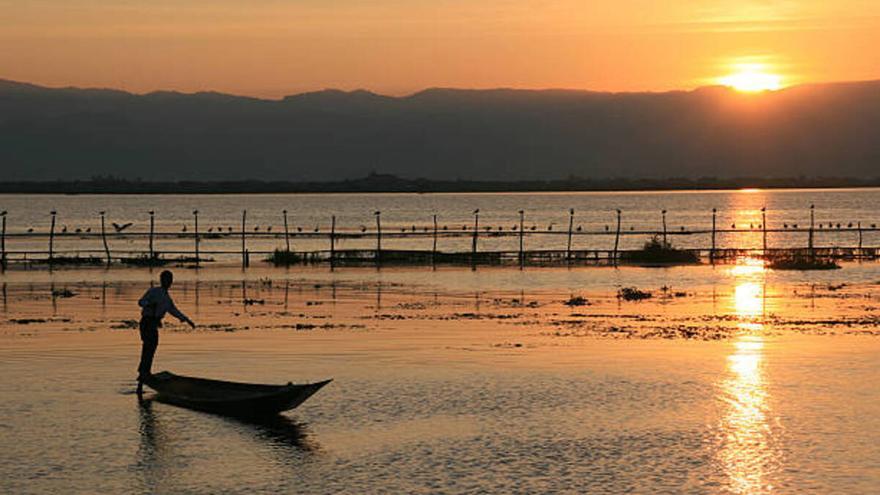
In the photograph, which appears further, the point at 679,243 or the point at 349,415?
the point at 679,243

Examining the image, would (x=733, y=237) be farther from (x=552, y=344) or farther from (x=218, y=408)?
(x=218, y=408)

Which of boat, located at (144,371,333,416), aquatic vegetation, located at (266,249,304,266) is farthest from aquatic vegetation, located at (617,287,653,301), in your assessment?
aquatic vegetation, located at (266,249,304,266)

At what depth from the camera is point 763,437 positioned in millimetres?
18469

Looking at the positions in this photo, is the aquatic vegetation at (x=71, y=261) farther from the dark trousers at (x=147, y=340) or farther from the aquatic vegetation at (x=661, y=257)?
the dark trousers at (x=147, y=340)

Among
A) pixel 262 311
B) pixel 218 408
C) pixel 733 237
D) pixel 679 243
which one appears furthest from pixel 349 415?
pixel 733 237

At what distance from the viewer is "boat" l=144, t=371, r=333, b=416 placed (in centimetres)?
1972

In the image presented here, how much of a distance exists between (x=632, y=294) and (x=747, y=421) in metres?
24.2

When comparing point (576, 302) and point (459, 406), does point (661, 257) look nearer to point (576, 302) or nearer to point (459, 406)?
point (576, 302)

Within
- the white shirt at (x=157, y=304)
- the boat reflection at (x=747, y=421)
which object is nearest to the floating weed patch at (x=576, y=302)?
the boat reflection at (x=747, y=421)

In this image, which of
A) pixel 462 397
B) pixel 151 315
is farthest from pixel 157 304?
pixel 462 397

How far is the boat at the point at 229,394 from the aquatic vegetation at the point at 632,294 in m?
23.8

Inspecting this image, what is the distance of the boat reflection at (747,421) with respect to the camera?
53.0 ft

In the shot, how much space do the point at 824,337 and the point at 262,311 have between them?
1648 centimetres

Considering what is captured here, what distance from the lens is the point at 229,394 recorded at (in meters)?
20.6
